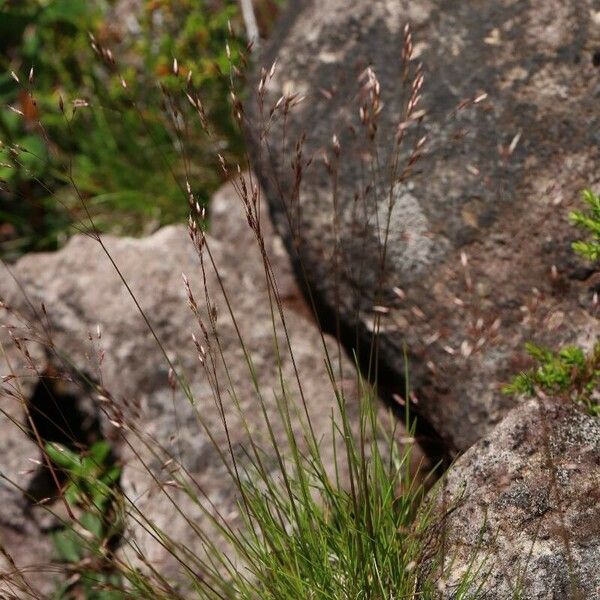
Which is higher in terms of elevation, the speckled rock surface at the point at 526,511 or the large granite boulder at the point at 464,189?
the large granite boulder at the point at 464,189

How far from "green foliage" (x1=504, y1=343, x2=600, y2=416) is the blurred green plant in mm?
2379

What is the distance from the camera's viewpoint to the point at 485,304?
130 inches

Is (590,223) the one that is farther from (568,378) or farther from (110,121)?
(110,121)

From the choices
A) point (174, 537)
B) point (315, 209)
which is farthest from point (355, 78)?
point (174, 537)

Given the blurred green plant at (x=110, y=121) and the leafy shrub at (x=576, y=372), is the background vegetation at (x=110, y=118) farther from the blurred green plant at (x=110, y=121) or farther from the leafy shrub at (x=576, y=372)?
the leafy shrub at (x=576, y=372)

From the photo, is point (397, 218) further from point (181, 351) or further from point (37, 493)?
point (37, 493)

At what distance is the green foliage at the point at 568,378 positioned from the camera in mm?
2836

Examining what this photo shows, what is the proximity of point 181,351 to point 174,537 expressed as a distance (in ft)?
2.55

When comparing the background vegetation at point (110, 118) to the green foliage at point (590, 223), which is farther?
the background vegetation at point (110, 118)

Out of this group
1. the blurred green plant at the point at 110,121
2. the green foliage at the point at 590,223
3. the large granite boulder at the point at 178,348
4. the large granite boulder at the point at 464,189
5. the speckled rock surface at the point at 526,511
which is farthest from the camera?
the blurred green plant at the point at 110,121

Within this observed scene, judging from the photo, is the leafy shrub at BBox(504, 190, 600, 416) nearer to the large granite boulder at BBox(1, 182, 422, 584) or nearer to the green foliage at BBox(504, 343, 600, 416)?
the green foliage at BBox(504, 343, 600, 416)

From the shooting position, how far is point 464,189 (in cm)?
337

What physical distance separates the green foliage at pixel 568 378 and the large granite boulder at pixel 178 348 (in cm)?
96

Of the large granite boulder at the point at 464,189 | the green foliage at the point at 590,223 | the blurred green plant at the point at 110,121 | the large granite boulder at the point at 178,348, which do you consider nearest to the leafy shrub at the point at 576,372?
the green foliage at the point at 590,223
